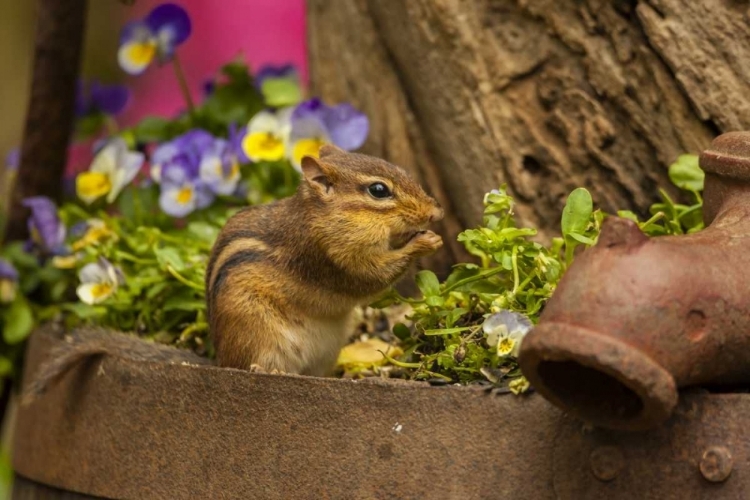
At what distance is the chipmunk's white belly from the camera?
240cm

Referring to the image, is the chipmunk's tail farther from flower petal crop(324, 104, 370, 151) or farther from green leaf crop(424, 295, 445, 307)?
flower petal crop(324, 104, 370, 151)

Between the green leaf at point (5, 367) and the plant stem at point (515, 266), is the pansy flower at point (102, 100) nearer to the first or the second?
the green leaf at point (5, 367)

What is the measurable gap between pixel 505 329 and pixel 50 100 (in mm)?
2097

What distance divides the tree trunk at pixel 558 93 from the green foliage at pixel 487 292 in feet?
1.09

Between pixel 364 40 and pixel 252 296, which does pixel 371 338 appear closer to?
pixel 252 296

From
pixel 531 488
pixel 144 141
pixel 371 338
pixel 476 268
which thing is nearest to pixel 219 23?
pixel 144 141

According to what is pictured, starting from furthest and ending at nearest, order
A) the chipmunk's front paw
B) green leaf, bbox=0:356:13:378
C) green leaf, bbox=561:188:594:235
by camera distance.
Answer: green leaf, bbox=0:356:13:378 → the chipmunk's front paw → green leaf, bbox=561:188:594:235

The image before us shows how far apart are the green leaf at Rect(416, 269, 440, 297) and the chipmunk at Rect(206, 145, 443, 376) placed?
6 centimetres

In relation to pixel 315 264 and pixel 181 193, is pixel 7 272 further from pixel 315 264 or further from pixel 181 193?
pixel 315 264

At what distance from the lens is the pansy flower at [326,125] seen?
3141mm

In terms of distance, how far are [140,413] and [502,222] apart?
845 millimetres

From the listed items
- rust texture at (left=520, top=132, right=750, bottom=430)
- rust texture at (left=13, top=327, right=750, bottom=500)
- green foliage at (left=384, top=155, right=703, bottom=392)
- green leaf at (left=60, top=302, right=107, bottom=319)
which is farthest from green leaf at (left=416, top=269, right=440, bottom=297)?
green leaf at (left=60, top=302, right=107, bottom=319)

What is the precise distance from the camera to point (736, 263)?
1.70 metres

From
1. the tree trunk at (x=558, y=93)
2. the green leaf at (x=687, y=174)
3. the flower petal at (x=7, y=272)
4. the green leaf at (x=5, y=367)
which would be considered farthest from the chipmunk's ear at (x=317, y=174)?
the green leaf at (x=5, y=367)
